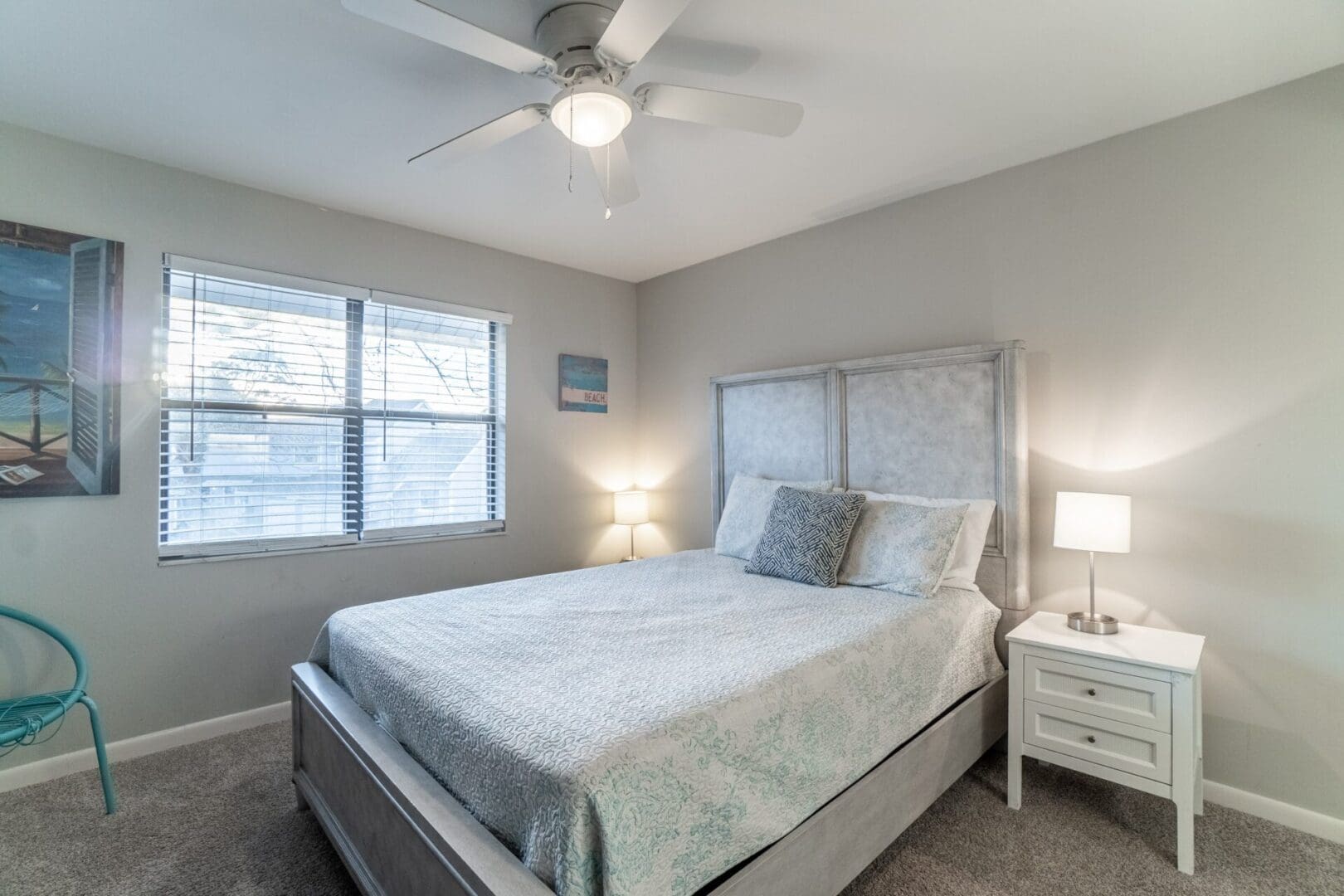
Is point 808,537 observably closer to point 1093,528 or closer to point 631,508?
point 1093,528

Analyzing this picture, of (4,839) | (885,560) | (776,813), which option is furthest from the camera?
(885,560)

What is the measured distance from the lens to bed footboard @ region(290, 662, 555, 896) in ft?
3.76

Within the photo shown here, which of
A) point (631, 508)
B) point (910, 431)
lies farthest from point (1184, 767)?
point (631, 508)

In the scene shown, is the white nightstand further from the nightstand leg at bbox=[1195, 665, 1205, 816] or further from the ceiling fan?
the ceiling fan

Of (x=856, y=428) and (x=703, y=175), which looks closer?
(x=703, y=175)

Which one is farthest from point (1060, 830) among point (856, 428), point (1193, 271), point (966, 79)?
point (966, 79)

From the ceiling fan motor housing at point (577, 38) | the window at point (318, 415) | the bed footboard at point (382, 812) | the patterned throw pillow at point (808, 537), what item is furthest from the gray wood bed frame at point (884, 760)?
the ceiling fan motor housing at point (577, 38)

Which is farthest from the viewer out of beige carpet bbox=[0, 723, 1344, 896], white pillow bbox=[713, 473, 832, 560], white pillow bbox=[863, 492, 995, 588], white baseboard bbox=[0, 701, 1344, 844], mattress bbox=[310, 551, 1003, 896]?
white pillow bbox=[713, 473, 832, 560]

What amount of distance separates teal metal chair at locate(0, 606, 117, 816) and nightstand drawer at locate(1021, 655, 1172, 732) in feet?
10.7

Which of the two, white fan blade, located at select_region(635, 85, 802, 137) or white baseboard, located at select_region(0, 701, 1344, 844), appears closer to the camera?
white fan blade, located at select_region(635, 85, 802, 137)

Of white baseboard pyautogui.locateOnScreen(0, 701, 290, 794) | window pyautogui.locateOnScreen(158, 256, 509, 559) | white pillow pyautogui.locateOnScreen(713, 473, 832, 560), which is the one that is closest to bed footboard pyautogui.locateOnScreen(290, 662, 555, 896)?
white baseboard pyautogui.locateOnScreen(0, 701, 290, 794)

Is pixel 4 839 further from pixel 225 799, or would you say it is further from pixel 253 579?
pixel 253 579

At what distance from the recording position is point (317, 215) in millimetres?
2984

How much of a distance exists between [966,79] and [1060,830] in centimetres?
252
